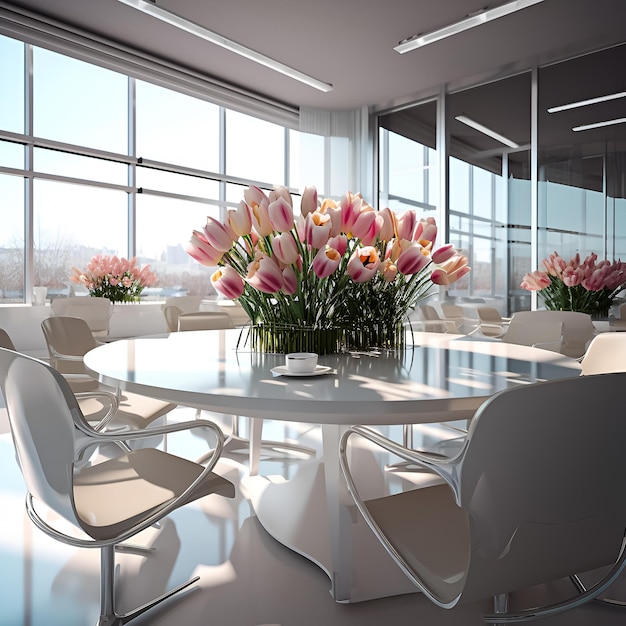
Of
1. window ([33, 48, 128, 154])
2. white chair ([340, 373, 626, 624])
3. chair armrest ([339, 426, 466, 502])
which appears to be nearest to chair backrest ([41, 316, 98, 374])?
chair armrest ([339, 426, 466, 502])

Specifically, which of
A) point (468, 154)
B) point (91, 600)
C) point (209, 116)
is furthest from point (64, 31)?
point (91, 600)

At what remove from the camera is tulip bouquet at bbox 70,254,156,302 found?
20.6 ft

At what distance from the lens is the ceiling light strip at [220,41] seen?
5.29 meters

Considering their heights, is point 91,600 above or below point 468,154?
below

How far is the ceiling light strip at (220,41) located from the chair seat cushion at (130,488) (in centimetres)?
494

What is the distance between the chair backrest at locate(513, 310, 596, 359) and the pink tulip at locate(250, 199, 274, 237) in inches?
71.8

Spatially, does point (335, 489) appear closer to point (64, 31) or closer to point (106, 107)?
point (64, 31)

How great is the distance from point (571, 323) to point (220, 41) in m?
4.76

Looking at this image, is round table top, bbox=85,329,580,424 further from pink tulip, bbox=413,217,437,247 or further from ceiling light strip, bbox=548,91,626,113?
ceiling light strip, bbox=548,91,626,113

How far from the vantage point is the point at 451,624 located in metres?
1.57

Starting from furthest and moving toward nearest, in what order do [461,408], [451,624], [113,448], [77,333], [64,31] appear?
[64,31] → [113,448] → [77,333] → [451,624] → [461,408]

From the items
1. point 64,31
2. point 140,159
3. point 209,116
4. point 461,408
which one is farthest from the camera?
point 209,116

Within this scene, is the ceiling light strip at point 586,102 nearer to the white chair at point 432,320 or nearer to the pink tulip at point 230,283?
the white chair at point 432,320

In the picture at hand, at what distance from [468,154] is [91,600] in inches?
265
